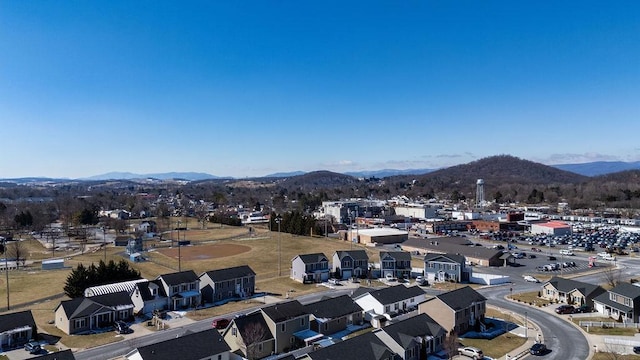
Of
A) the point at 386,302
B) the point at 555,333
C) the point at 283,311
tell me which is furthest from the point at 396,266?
the point at 283,311

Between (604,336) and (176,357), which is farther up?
(176,357)

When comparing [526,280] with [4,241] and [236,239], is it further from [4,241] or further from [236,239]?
[4,241]

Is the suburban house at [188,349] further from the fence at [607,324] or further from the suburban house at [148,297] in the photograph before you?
the fence at [607,324]

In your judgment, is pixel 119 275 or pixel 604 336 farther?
pixel 119 275

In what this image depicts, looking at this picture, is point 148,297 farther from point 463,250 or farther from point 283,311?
point 463,250

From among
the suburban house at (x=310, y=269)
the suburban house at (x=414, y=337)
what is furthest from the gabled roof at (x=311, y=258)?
the suburban house at (x=414, y=337)

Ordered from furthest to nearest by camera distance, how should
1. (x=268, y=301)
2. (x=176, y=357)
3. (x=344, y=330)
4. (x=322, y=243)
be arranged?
(x=322, y=243) → (x=268, y=301) → (x=344, y=330) → (x=176, y=357)

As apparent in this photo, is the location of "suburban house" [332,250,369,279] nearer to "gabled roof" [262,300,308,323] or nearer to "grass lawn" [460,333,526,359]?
"gabled roof" [262,300,308,323]

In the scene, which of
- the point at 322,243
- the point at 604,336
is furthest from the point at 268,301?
the point at 322,243
